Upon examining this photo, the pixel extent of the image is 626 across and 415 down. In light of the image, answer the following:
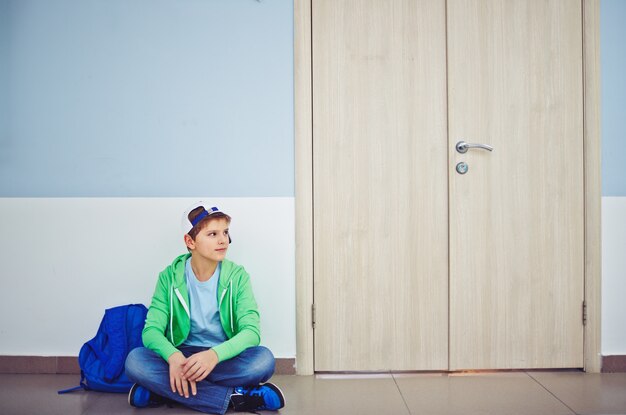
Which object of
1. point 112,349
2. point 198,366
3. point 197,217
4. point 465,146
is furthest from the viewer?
point 465,146

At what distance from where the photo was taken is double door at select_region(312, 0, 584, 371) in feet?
8.54

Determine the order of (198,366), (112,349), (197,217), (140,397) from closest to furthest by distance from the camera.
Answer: (198,366) → (140,397) → (197,217) → (112,349)

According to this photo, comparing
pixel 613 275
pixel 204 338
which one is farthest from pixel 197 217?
pixel 613 275

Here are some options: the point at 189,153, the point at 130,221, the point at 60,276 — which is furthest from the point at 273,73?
the point at 60,276

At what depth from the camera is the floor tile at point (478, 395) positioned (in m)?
2.14

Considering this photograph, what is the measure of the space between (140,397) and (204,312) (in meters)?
0.39

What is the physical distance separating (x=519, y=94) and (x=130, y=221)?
1.87 meters

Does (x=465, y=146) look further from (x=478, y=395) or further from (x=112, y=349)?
(x=112, y=349)

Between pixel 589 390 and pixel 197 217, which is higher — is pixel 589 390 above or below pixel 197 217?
below

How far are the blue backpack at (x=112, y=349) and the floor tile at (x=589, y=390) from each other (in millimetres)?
1759

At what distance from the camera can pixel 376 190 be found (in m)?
2.61

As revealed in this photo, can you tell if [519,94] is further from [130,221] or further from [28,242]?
[28,242]

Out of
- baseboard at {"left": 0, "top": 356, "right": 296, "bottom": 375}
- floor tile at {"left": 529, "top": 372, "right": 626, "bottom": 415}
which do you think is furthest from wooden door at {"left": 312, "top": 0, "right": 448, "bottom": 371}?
baseboard at {"left": 0, "top": 356, "right": 296, "bottom": 375}

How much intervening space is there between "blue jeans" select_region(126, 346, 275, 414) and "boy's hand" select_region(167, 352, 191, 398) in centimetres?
6
